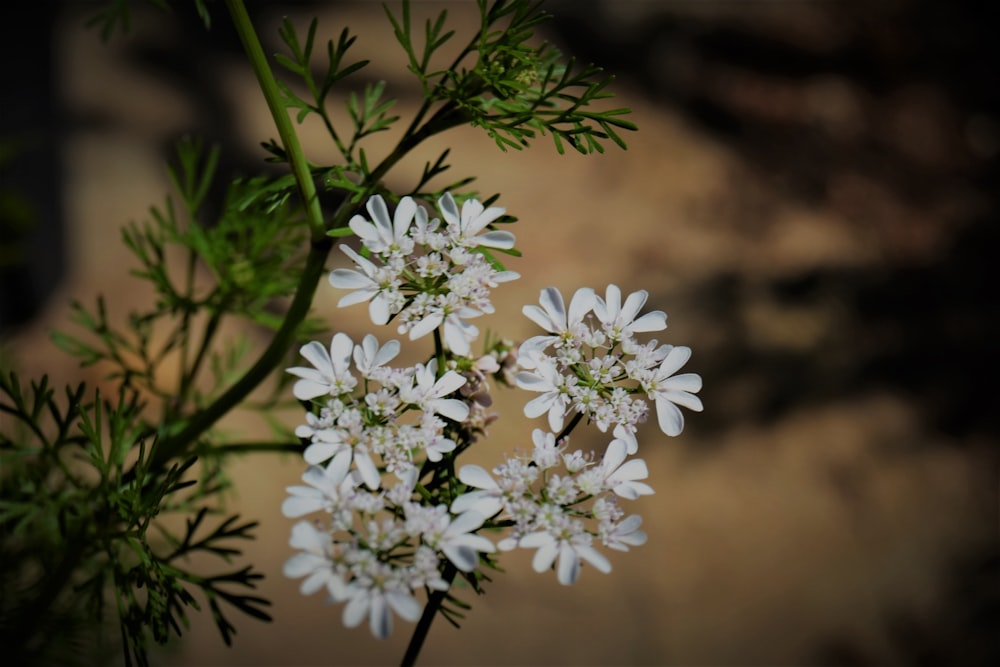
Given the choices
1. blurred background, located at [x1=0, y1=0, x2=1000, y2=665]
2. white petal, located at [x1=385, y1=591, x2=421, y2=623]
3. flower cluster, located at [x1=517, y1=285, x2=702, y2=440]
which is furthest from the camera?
blurred background, located at [x1=0, y1=0, x2=1000, y2=665]

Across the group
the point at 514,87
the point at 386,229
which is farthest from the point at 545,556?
the point at 514,87

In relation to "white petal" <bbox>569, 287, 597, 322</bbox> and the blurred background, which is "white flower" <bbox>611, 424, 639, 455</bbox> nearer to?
"white petal" <bbox>569, 287, 597, 322</bbox>

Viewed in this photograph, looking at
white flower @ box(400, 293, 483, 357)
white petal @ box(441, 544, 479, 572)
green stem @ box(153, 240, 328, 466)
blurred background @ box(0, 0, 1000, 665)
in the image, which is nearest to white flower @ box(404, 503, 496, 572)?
white petal @ box(441, 544, 479, 572)

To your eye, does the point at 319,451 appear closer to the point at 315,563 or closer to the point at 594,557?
the point at 315,563

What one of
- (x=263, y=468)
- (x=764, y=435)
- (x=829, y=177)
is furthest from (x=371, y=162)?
(x=829, y=177)

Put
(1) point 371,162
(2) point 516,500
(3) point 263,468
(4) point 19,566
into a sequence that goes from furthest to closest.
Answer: (1) point 371,162 < (3) point 263,468 < (4) point 19,566 < (2) point 516,500

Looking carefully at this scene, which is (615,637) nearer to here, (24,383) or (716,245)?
(716,245)

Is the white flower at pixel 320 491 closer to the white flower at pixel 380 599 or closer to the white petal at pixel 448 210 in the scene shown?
the white flower at pixel 380 599
